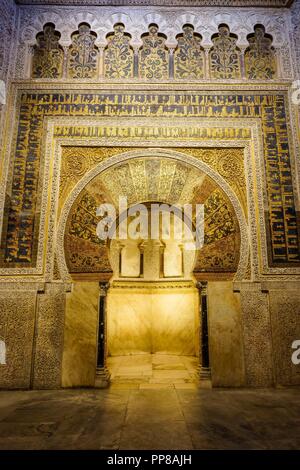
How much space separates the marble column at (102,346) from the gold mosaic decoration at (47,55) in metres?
3.38

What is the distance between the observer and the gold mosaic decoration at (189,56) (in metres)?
4.85

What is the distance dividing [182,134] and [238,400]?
11.6ft

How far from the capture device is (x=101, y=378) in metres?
3.92

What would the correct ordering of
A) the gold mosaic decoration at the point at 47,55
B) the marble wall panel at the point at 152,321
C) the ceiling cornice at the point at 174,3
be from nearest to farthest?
Result: the gold mosaic decoration at the point at 47,55 < the ceiling cornice at the point at 174,3 < the marble wall panel at the point at 152,321

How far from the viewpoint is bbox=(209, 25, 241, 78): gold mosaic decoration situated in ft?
15.9

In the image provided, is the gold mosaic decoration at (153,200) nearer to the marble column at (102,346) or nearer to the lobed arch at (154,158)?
the lobed arch at (154,158)

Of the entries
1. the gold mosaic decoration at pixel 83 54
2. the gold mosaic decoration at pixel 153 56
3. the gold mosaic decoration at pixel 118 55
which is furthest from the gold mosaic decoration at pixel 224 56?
the gold mosaic decoration at pixel 83 54

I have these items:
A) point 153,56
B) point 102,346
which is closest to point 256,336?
point 102,346

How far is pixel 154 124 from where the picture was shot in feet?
15.1

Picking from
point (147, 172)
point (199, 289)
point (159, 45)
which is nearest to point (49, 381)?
point (199, 289)

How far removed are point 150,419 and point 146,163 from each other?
10.5 ft

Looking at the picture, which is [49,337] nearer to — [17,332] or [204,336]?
[17,332]

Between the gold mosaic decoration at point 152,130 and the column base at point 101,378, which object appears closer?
the column base at point 101,378
